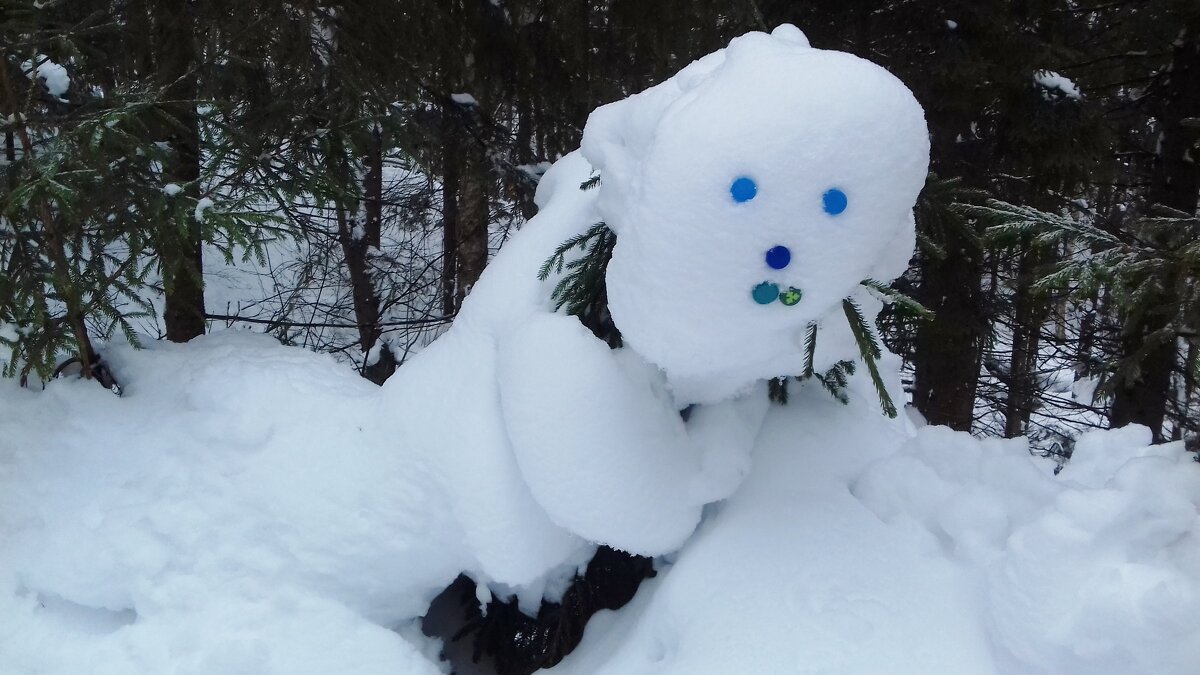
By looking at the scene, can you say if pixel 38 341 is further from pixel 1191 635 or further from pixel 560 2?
pixel 1191 635

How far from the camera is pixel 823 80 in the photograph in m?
1.92

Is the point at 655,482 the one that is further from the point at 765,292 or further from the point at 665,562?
the point at 765,292

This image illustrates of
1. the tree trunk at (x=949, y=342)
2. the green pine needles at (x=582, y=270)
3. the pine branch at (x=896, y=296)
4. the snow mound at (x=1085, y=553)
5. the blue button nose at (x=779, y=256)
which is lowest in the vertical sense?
the tree trunk at (x=949, y=342)

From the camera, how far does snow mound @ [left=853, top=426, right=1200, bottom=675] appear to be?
184 centimetres

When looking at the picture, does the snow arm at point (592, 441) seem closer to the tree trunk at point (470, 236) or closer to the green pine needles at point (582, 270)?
the green pine needles at point (582, 270)

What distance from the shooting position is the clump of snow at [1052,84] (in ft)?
16.8

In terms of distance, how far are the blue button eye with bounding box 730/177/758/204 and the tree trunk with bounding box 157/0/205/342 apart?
2278 millimetres

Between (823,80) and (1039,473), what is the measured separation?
1458 mm

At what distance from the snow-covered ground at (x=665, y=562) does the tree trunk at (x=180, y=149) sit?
561mm

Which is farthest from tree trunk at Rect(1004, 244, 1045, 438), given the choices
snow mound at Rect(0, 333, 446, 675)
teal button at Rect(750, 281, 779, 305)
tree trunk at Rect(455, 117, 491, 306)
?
tree trunk at Rect(455, 117, 491, 306)

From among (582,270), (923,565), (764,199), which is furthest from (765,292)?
(923,565)

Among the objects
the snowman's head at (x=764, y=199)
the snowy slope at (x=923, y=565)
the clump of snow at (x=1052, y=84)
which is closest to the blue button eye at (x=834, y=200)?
the snowman's head at (x=764, y=199)

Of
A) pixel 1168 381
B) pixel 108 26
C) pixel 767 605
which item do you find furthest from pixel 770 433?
pixel 1168 381

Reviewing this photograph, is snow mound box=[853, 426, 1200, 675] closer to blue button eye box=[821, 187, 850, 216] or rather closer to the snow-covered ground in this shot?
the snow-covered ground
